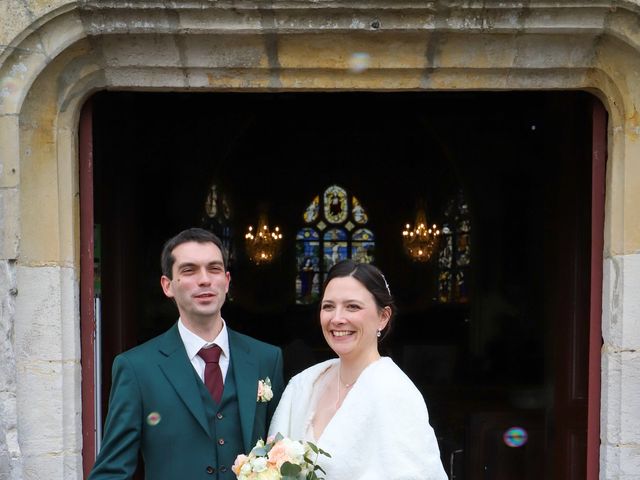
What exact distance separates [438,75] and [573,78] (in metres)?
0.59

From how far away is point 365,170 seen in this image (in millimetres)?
13945

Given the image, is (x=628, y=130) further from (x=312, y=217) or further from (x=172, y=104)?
(x=312, y=217)

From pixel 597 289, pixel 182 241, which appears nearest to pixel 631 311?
pixel 597 289

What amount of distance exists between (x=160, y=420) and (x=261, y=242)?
11.3m

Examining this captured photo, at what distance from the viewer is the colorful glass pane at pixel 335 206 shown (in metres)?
14.4

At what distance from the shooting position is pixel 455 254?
1295 cm

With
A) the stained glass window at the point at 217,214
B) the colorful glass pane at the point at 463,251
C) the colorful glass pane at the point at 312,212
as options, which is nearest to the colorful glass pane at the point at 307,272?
the colorful glass pane at the point at 312,212

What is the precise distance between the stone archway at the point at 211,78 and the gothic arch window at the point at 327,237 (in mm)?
10866

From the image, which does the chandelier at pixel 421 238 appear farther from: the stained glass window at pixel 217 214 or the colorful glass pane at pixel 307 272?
the stained glass window at pixel 217 214

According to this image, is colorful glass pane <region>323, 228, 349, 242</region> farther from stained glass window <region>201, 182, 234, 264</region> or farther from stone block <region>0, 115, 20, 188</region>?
stone block <region>0, 115, 20, 188</region>

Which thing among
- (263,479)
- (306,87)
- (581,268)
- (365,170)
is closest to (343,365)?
(263,479)

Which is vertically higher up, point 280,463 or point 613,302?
point 613,302

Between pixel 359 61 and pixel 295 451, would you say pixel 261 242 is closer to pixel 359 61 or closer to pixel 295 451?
pixel 359 61

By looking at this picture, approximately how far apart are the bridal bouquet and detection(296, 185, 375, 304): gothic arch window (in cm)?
1214
